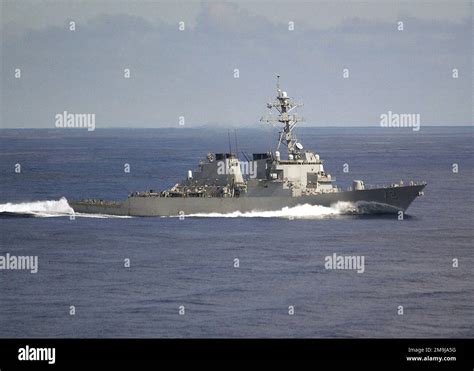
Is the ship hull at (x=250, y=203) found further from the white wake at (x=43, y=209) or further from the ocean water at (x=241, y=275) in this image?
the white wake at (x=43, y=209)

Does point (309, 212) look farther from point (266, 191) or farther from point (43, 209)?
point (43, 209)

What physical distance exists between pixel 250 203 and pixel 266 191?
4.26 feet

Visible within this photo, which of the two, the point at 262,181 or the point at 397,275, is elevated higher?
the point at 262,181

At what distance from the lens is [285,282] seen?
5775 cm

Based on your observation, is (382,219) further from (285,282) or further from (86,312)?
(86,312)

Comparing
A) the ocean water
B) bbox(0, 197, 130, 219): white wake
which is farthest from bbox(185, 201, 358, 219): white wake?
bbox(0, 197, 130, 219): white wake

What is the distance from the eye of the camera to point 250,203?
7981cm

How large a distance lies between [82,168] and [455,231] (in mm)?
75063

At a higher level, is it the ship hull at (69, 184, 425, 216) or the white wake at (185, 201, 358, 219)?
the ship hull at (69, 184, 425, 216)

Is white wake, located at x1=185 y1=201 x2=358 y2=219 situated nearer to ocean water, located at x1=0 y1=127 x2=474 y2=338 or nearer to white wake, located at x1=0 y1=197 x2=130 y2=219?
ocean water, located at x1=0 y1=127 x2=474 y2=338

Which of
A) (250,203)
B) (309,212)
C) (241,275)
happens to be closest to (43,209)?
(250,203)

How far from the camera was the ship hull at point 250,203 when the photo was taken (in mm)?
78812

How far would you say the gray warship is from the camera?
79.1 meters
